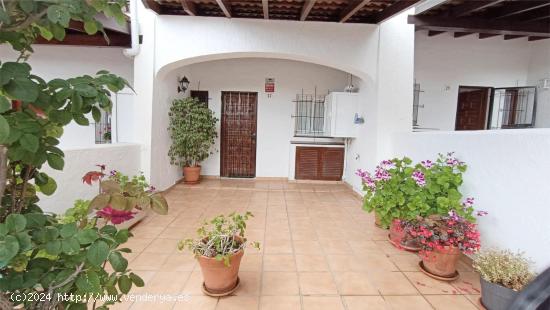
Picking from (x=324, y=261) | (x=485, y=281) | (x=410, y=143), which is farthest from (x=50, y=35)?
(x=410, y=143)

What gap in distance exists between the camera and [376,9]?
4.23m

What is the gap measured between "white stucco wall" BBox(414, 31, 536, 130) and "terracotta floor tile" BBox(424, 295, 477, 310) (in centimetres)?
437

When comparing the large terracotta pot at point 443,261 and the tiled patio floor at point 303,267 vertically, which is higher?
the large terracotta pot at point 443,261

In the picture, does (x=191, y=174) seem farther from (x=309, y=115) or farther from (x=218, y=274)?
(x=218, y=274)

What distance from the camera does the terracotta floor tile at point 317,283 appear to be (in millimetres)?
2205

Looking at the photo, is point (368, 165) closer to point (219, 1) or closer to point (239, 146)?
point (239, 146)

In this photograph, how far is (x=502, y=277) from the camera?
6.44 ft

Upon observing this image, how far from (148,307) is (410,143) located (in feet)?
11.8

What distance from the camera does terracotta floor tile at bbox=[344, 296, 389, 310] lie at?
2039 millimetres

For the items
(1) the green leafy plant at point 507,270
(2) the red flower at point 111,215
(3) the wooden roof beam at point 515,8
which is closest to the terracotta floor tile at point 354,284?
(1) the green leafy plant at point 507,270

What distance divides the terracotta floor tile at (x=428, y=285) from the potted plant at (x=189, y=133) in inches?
168

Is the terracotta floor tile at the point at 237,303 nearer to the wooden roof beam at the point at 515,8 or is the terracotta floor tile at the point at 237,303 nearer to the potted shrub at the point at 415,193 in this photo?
the potted shrub at the point at 415,193

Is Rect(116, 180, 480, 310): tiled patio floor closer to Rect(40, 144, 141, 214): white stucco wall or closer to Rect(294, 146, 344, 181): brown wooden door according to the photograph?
Rect(40, 144, 141, 214): white stucco wall

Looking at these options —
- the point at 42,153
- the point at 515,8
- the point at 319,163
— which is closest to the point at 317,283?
the point at 42,153
